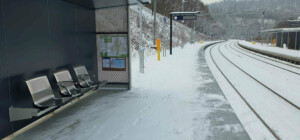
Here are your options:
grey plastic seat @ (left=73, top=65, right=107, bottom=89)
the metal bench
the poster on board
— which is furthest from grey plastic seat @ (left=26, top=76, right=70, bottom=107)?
the poster on board

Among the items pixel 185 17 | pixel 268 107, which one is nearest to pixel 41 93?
pixel 268 107

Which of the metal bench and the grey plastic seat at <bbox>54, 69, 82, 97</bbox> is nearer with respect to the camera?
the metal bench

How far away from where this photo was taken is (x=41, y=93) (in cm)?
525

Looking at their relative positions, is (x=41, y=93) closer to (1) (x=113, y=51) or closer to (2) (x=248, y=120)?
(1) (x=113, y=51)

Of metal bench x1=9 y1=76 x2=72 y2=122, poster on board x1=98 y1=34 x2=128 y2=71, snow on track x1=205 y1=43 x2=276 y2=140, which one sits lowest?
snow on track x1=205 y1=43 x2=276 y2=140

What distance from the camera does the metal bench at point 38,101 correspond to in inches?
180

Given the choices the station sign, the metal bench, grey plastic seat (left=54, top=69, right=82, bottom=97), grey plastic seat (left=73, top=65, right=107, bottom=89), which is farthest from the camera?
the station sign

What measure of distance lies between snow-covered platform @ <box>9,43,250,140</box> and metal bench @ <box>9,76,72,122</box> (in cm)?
37

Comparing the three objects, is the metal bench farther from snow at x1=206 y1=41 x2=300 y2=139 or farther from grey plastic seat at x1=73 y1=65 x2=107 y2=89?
snow at x1=206 y1=41 x2=300 y2=139

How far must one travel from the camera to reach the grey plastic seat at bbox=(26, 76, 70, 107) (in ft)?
16.4

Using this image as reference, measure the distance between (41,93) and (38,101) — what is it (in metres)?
0.21

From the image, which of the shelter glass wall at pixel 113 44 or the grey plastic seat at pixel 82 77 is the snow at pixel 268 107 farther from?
the grey plastic seat at pixel 82 77

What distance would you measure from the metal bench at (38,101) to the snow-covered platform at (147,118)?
1.20 feet

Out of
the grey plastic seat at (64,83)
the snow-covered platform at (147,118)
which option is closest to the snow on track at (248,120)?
the snow-covered platform at (147,118)
